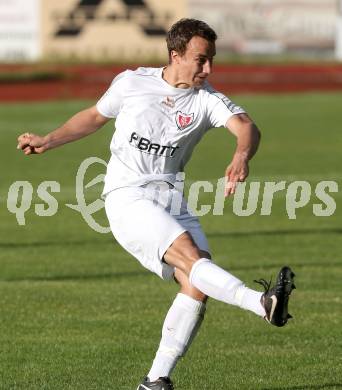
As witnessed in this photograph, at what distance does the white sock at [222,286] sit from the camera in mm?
6609

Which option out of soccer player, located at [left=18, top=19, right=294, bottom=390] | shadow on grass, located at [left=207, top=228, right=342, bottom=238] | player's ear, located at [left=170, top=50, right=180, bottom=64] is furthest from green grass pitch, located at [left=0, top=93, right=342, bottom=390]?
player's ear, located at [left=170, top=50, right=180, bottom=64]

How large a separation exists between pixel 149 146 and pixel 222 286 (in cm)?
109

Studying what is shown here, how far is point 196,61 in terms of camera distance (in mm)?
7172

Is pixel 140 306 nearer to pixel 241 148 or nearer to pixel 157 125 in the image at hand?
pixel 157 125

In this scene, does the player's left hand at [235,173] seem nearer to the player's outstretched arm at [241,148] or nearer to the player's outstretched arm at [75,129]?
the player's outstretched arm at [241,148]

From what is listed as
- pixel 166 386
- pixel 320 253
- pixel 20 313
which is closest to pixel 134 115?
pixel 166 386

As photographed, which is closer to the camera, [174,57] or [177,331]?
[177,331]

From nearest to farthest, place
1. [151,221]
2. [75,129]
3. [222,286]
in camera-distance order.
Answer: [222,286], [151,221], [75,129]

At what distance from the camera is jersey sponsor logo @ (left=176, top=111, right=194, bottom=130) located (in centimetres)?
735

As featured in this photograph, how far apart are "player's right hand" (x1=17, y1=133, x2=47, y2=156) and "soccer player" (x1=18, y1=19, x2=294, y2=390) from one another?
0.41 meters

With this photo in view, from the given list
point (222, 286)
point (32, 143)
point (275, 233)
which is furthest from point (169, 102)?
point (275, 233)

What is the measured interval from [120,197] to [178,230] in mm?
492

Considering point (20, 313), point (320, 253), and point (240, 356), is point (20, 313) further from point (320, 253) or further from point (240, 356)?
point (320, 253)

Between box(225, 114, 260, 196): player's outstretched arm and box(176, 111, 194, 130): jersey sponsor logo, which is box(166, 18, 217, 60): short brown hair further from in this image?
box(225, 114, 260, 196): player's outstretched arm
